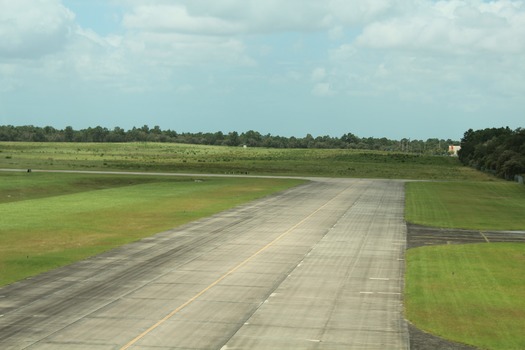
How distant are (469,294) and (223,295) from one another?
39.1ft

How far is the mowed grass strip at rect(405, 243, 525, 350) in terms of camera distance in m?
28.8

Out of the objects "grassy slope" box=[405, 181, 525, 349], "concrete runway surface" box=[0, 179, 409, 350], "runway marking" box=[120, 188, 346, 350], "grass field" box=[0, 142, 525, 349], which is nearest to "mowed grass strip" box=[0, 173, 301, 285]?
"grass field" box=[0, 142, 525, 349]

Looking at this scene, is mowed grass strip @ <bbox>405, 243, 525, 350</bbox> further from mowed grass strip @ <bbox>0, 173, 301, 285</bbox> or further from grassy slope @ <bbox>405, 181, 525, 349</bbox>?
mowed grass strip @ <bbox>0, 173, 301, 285</bbox>

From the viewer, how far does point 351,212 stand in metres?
73.6

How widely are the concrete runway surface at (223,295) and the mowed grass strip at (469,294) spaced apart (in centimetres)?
116

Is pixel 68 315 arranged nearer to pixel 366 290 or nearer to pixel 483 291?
pixel 366 290

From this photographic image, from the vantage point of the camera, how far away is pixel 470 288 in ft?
122

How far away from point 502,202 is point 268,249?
5330 cm

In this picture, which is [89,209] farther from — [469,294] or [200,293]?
[469,294]

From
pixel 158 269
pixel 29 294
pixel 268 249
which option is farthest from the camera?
pixel 268 249

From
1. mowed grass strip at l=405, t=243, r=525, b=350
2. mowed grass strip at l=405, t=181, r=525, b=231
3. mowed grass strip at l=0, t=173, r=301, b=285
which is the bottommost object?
mowed grass strip at l=0, t=173, r=301, b=285

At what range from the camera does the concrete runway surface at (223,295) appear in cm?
2734

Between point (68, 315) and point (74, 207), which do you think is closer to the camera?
point (68, 315)

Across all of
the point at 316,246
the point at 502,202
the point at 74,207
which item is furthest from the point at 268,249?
the point at 502,202
